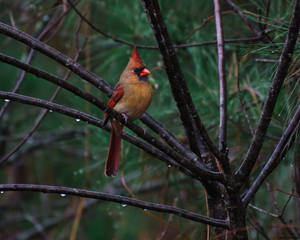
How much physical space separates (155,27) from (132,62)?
3.31 ft

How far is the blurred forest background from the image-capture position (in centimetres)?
220

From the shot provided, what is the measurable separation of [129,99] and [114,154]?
0.29m

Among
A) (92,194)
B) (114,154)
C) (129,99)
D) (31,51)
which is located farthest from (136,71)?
(92,194)

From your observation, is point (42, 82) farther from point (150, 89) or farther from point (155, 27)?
point (155, 27)

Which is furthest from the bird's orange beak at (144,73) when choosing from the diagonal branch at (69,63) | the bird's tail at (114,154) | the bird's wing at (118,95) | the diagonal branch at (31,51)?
the diagonal branch at (69,63)

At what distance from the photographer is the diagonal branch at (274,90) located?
1321mm

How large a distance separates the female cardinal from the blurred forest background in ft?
0.33

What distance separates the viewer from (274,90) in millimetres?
1403

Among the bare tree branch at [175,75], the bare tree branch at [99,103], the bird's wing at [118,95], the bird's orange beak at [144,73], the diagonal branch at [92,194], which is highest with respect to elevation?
the bird's orange beak at [144,73]

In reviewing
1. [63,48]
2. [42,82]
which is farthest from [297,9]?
[42,82]

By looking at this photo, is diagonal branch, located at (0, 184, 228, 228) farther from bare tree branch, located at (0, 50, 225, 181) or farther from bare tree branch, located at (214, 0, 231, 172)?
bare tree branch, located at (214, 0, 231, 172)

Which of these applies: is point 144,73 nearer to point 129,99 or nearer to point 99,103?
point 129,99

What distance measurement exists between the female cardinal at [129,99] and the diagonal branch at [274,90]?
0.82m

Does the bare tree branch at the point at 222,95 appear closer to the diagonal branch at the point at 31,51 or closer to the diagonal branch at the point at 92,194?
the diagonal branch at the point at 92,194
